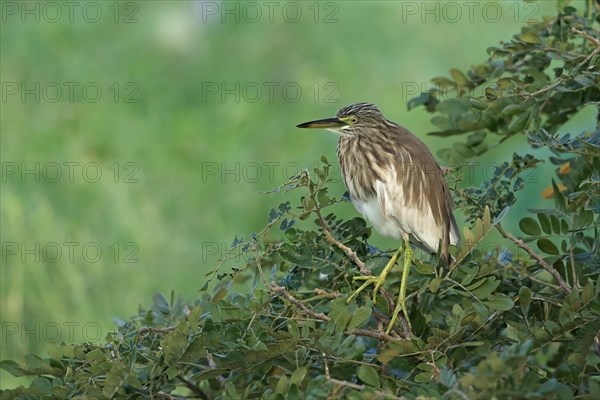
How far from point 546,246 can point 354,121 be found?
2.87ft

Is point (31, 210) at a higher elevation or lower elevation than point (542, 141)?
lower

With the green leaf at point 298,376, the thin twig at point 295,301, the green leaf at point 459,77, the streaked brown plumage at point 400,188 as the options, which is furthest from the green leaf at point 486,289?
the green leaf at point 459,77

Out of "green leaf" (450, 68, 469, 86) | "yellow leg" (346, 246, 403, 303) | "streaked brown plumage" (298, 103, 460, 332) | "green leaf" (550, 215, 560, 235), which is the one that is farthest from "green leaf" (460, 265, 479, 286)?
"green leaf" (450, 68, 469, 86)

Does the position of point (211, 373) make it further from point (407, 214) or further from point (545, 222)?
point (407, 214)

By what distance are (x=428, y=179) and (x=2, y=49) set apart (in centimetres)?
416

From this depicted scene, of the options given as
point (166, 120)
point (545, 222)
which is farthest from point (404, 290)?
point (166, 120)

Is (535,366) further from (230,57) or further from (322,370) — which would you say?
(230,57)

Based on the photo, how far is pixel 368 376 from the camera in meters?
1.94

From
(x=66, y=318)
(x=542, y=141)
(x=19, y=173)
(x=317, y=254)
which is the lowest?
(x=66, y=318)

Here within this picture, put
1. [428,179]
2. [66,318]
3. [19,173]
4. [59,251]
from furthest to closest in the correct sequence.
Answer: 1. [19,173]
2. [59,251]
3. [66,318]
4. [428,179]

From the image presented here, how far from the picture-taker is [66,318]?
Answer: 4.52 meters

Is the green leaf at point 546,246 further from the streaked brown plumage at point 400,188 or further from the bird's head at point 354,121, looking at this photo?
the bird's head at point 354,121

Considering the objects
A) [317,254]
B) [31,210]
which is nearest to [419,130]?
[31,210]

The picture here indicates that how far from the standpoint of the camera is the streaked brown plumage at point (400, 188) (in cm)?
289
